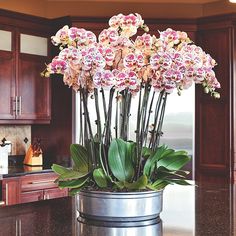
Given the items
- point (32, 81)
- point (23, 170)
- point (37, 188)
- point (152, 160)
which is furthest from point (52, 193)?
point (152, 160)

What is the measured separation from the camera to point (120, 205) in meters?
1.47

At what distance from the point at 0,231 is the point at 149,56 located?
0.72 metres

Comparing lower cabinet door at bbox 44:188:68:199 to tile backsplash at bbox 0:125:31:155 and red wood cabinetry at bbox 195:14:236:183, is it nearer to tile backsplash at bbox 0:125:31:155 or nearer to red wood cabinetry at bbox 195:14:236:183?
tile backsplash at bbox 0:125:31:155

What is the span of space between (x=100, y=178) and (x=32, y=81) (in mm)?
3108

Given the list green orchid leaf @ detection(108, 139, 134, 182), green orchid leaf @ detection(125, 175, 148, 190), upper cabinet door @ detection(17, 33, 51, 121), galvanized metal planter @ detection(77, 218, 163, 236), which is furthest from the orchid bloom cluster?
upper cabinet door @ detection(17, 33, 51, 121)

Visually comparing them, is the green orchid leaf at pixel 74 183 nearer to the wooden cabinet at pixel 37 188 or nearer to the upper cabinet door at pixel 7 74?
the wooden cabinet at pixel 37 188

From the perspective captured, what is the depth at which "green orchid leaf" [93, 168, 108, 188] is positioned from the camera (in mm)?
1508

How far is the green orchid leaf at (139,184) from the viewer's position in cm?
147

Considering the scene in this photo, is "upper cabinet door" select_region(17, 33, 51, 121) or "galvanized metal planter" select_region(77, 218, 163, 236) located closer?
"galvanized metal planter" select_region(77, 218, 163, 236)

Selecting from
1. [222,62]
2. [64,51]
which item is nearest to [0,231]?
[64,51]

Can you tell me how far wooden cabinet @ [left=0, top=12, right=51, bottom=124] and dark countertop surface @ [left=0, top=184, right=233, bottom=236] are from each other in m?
2.35

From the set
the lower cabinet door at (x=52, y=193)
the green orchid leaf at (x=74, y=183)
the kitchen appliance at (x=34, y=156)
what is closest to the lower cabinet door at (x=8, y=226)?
the green orchid leaf at (x=74, y=183)

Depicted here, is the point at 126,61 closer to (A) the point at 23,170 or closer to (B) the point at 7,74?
(A) the point at 23,170

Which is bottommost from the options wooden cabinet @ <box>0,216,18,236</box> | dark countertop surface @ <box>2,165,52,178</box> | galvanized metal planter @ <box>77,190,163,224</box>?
dark countertop surface @ <box>2,165,52,178</box>
